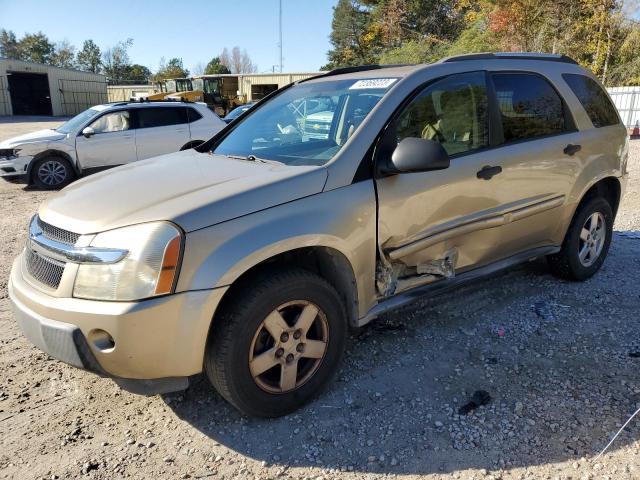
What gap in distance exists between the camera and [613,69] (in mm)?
23344

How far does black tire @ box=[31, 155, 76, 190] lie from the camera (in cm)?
959

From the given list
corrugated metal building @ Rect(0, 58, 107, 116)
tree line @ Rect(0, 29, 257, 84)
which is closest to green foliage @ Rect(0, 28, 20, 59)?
tree line @ Rect(0, 29, 257, 84)

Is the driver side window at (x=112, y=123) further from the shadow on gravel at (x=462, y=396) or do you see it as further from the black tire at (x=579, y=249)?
the black tire at (x=579, y=249)

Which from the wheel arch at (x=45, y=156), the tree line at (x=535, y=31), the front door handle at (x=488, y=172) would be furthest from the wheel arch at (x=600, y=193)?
the tree line at (x=535, y=31)

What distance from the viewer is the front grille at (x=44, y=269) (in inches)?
95.8

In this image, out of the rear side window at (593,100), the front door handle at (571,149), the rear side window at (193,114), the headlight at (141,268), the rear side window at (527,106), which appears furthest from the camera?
the rear side window at (193,114)

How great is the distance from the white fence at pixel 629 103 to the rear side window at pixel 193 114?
15798 millimetres

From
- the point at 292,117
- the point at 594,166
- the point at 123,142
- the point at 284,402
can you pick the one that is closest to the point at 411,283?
the point at 284,402

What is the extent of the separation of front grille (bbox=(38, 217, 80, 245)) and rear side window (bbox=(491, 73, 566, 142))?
2.86m

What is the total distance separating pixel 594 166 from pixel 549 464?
2.78 metres

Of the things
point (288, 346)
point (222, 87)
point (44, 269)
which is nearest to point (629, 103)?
point (288, 346)

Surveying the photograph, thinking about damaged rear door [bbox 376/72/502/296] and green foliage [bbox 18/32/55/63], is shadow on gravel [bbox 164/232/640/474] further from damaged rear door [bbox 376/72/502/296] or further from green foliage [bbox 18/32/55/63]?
green foliage [bbox 18/32/55/63]

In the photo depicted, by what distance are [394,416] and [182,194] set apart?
5.39 ft

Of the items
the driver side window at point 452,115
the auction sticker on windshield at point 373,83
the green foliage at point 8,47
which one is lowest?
the driver side window at point 452,115
